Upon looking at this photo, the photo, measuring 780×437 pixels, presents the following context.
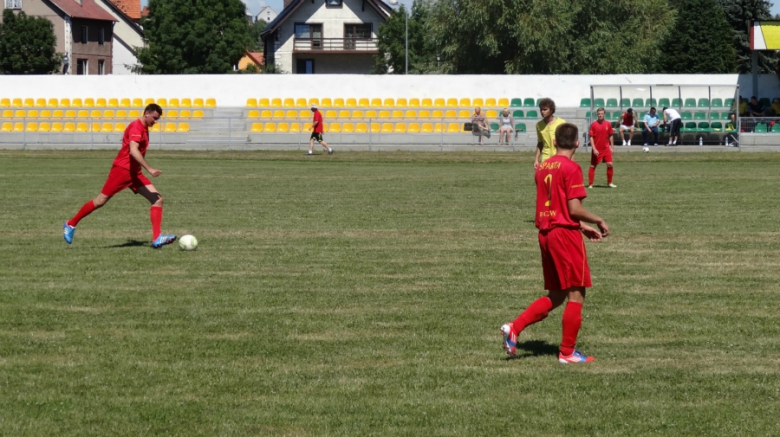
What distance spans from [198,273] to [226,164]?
20.9 meters

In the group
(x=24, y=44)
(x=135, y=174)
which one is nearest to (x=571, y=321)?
(x=135, y=174)

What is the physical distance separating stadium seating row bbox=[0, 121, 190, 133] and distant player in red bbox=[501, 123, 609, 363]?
35.1 meters

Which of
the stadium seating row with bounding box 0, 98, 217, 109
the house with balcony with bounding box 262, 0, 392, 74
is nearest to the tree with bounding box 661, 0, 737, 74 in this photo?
the house with balcony with bounding box 262, 0, 392, 74

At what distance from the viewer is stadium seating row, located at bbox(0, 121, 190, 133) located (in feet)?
135

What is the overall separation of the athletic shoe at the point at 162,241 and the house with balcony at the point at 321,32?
236 ft

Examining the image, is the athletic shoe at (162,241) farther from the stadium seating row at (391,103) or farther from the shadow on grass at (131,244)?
the stadium seating row at (391,103)

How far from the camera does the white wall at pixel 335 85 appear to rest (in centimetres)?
4397

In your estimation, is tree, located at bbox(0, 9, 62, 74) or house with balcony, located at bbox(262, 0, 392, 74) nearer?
tree, located at bbox(0, 9, 62, 74)

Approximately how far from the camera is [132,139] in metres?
13.2

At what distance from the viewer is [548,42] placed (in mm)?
53312

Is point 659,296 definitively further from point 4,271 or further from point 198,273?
point 4,271

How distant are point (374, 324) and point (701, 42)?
66.2m

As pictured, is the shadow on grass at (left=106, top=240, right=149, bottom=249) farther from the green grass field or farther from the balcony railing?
the balcony railing

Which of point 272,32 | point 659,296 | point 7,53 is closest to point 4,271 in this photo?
point 659,296
